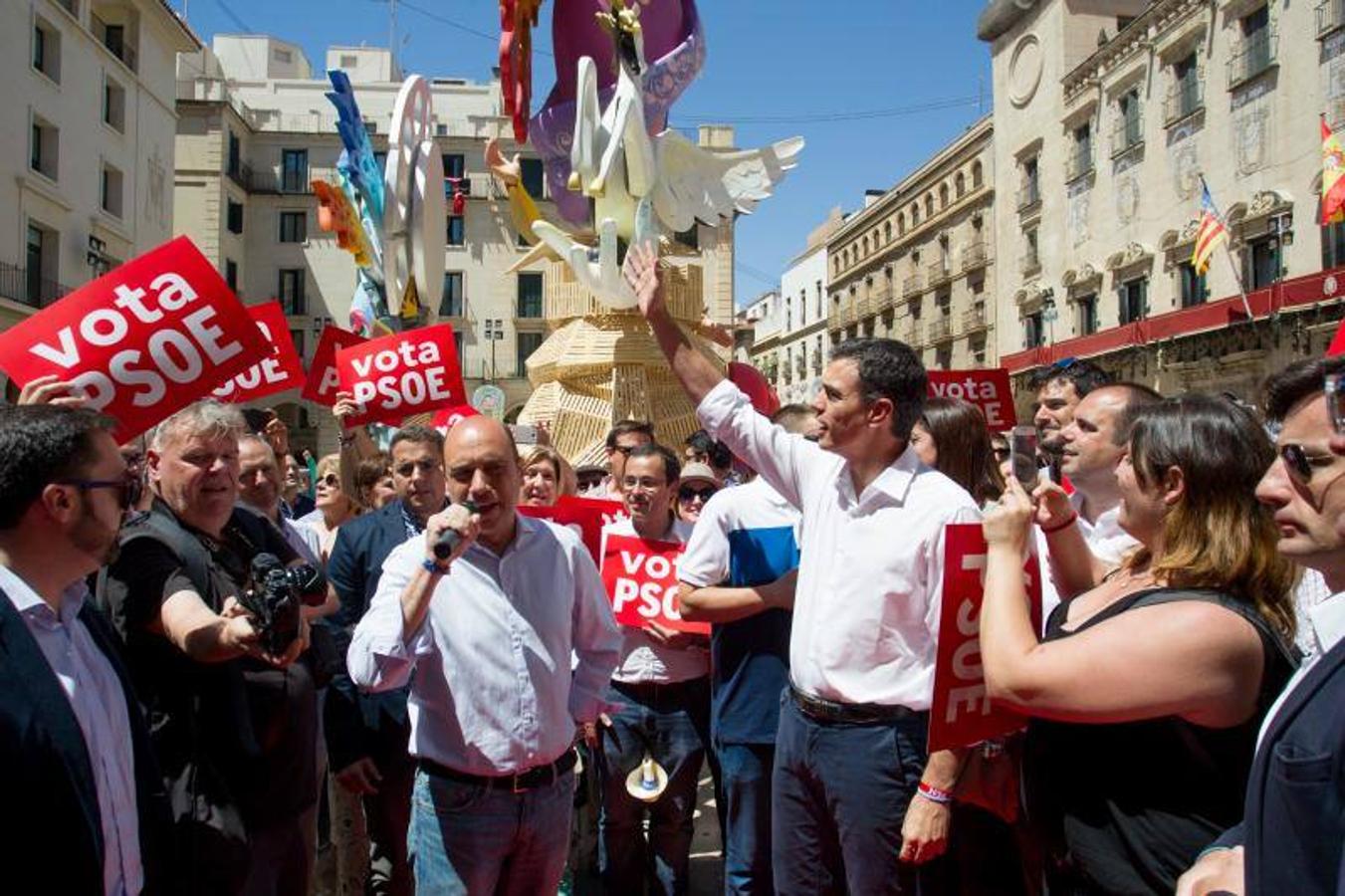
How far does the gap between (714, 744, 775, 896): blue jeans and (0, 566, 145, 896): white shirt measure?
2042 mm

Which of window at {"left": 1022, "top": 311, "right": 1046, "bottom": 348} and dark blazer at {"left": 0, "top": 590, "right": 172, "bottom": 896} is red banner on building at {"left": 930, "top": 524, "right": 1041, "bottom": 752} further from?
window at {"left": 1022, "top": 311, "right": 1046, "bottom": 348}

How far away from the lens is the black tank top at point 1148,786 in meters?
1.97

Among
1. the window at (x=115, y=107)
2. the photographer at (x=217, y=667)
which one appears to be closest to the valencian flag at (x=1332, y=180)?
the photographer at (x=217, y=667)

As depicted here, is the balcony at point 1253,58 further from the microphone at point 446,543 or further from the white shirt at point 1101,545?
the microphone at point 446,543

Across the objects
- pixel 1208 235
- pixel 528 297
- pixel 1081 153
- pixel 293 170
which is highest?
pixel 293 170

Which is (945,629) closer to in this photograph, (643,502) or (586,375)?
(643,502)

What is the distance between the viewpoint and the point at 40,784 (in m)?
1.83

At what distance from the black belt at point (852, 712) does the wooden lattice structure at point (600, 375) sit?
7055mm

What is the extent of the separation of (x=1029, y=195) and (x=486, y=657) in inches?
1350

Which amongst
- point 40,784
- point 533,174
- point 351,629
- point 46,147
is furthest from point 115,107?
point 40,784

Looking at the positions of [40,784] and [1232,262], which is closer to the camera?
[40,784]

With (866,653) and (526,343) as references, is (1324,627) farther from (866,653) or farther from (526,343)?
(526,343)

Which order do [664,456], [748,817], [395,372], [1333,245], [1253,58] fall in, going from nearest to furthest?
[748,817]
[664,456]
[395,372]
[1333,245]
[1253,58]

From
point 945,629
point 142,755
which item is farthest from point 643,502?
point 142,755
